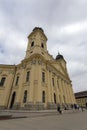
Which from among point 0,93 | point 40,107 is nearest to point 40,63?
point 40,107

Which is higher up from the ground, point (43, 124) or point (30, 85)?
point (30, 85)

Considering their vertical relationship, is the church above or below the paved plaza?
above

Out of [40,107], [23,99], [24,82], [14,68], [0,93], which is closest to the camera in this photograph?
[40,107]

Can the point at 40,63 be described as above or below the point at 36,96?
above

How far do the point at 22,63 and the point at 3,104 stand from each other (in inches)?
457

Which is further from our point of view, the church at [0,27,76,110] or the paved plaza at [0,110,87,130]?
the church at [0,27,76,110]

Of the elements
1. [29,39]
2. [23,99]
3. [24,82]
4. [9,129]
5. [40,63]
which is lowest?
[9,129]

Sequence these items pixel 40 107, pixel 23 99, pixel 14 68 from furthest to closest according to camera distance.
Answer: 1. pixel 14 68
2. pixel 23 99
3. pixel 40 107

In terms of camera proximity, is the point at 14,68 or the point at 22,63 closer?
the point at 22,63

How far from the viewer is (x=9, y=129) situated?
6.79 meters

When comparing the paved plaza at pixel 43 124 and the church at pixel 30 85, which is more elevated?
the church at pixel 30 85

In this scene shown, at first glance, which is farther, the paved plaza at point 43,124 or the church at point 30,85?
the church at point 30,85

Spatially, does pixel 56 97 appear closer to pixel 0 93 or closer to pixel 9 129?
pixel 0 93

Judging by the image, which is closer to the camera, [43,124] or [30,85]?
[43,124]
